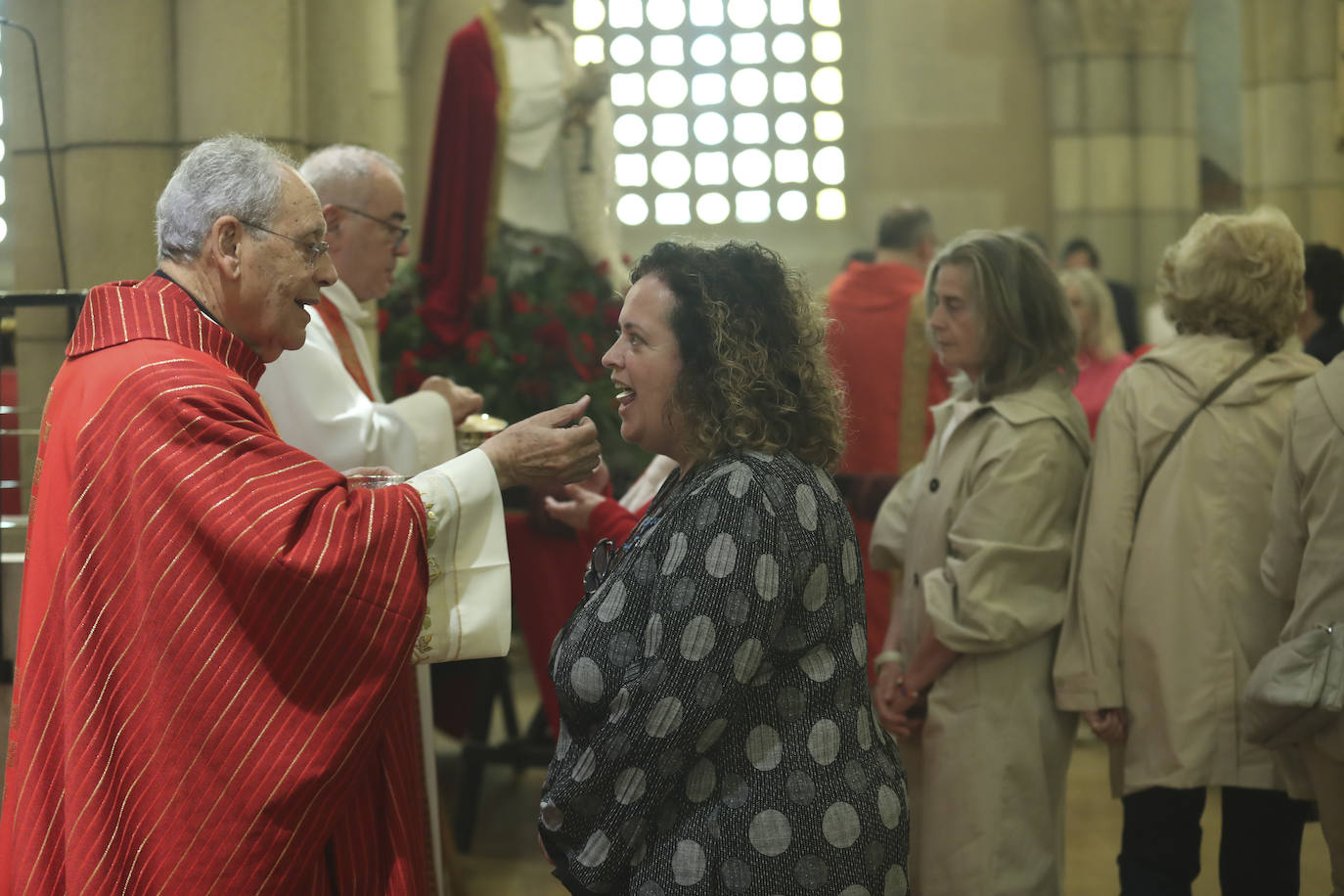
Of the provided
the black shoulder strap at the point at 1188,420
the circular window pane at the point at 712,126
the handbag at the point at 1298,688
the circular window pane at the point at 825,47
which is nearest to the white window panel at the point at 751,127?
the circular window pane at the point at 712,126

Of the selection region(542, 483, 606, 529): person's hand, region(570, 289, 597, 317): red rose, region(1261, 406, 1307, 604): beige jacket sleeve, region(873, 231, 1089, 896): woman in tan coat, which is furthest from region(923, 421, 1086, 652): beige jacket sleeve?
region(570, 289, 597, 317): red rose

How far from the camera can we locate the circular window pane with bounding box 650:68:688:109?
10.6m

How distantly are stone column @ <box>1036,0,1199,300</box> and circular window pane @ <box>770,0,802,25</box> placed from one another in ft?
5.37

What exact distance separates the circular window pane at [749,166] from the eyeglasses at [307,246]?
8.29m

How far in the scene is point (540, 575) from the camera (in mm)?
4980

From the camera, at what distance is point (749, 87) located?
10.6m

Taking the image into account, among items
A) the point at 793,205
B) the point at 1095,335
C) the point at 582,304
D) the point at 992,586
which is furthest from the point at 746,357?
the point at 793,205

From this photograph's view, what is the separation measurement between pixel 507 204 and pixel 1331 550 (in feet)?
12.6

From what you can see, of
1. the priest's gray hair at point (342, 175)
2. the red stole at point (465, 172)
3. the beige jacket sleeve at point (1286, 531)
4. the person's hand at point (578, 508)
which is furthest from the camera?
the red stole at point (465, 172)

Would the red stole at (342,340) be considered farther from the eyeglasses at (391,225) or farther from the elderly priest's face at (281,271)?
the elderly priest's face at (281,271)

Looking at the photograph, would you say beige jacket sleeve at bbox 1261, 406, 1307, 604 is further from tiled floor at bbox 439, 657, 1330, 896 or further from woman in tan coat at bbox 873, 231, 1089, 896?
tiled floor at bbox 439, 657, 1330, 896

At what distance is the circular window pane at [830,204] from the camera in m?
10.4

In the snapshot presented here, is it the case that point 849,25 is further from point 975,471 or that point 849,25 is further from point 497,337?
point 975,471

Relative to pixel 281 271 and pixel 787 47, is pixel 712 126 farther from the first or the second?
pixel 281 271
